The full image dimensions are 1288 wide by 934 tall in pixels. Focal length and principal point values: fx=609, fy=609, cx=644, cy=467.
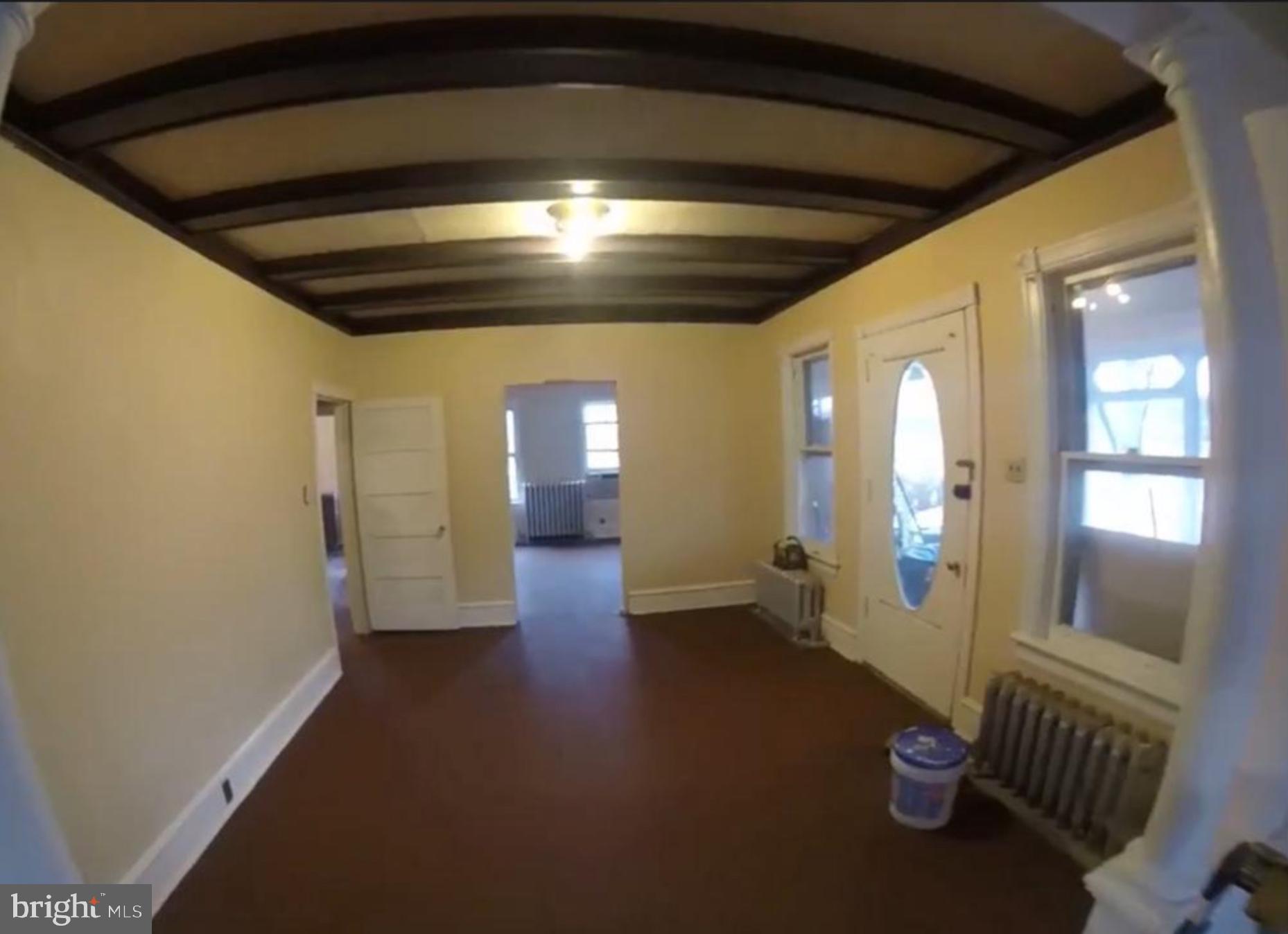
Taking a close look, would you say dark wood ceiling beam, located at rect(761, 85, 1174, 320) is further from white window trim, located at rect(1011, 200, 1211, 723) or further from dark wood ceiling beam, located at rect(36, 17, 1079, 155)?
dark wood ceiling beam, located at rect(36, 17, 1079, 155)

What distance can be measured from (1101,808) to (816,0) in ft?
8.19

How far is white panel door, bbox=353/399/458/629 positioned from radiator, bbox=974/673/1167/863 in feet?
12.5

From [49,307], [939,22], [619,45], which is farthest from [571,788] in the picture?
[939,22]

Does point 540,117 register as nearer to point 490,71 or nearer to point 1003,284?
point 490,71

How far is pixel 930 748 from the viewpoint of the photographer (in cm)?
228

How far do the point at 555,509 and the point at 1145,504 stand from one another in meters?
7.42

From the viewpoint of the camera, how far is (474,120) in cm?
182

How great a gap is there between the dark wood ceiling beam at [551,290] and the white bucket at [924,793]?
290cm

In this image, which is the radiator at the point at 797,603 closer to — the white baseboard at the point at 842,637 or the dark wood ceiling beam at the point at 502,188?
the white baseboard at the point at 842,637

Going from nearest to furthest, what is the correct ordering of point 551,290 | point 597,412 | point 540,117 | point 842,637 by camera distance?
1. point 540,117
2. point 551,290
3. point 842,637
4. point 597,412

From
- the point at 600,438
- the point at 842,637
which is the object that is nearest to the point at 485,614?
the point at 842,637

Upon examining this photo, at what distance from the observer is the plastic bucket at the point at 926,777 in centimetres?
221

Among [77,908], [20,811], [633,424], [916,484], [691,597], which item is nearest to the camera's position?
[20,811]

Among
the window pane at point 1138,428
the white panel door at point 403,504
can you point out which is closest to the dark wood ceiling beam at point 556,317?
the white panel door at point 403,504
